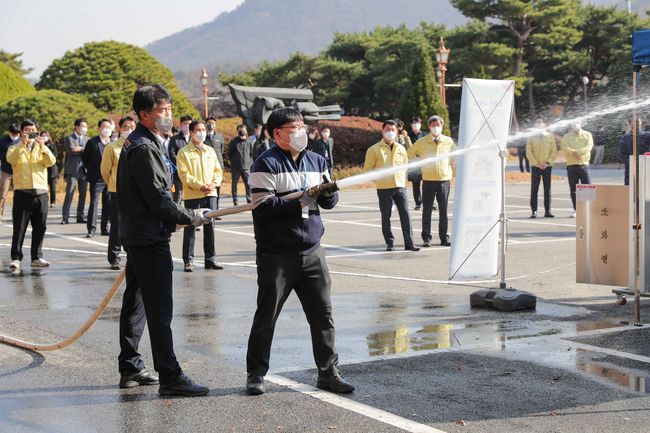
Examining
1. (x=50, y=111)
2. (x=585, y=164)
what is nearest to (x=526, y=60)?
(x=50, y=111)

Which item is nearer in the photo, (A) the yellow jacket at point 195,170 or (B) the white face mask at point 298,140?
(B) the white face mask at point 298,140

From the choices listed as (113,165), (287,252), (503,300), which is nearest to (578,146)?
(113,165)

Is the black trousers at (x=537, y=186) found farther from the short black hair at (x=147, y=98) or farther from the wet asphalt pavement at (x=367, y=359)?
the short black hair at (x=147, y=98)

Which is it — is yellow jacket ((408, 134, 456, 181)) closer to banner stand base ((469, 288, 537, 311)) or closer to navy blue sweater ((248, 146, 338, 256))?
banner stand base ((469, 288, 537, 311))

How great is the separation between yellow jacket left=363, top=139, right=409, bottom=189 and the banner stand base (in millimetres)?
5343

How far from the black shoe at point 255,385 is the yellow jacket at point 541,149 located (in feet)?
48.5

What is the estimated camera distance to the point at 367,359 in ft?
25.1

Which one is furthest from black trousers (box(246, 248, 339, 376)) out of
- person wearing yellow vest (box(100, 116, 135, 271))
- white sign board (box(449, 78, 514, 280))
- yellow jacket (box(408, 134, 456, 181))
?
yellow jacket (box(408, 134, 456, 181))

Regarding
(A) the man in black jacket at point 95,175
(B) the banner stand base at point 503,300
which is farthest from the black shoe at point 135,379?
(A) the man in black jacket at point 95,175

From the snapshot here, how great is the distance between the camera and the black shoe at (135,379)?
690cm

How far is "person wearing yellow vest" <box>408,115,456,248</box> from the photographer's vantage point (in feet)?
51.3

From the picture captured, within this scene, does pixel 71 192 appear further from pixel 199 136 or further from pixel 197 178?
pixel 197 178

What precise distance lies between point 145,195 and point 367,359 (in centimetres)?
222

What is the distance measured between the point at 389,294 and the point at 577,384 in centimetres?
423
